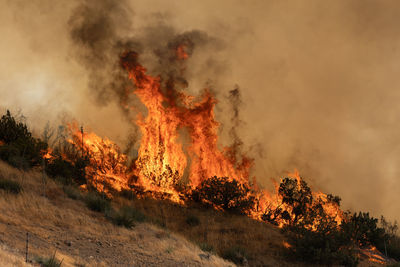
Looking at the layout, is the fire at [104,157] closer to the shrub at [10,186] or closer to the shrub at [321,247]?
the shrub at [10,186]

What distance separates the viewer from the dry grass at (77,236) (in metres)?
9.56

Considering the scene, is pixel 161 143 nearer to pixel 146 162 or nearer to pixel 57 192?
pixel 146 162

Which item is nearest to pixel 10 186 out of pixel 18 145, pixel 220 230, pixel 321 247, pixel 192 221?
pixel 18 145

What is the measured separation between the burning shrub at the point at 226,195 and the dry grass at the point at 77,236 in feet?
36.7

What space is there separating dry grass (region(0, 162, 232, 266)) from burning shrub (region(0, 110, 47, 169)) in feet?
10.0

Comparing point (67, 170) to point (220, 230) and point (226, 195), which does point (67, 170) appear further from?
point (226, 195)

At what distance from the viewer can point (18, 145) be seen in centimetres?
2052

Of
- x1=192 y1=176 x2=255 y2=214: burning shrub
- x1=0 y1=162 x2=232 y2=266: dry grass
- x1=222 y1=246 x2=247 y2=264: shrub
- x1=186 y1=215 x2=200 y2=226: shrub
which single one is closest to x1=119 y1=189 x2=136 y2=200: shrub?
x1=186 y1=215 x2=200 y2=226: shrub

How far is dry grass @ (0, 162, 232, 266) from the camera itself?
9562 millimetres

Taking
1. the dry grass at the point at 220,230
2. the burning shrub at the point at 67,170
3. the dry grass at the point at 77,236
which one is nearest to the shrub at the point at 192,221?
the dry grass at the point at 220,230

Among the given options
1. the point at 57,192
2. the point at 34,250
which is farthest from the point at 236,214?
the point at 34,250

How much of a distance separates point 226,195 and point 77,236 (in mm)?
16031

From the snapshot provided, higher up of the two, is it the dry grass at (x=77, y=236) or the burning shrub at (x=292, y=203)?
the burning shrub at (x=292, y=203)

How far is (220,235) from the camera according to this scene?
797 inches
